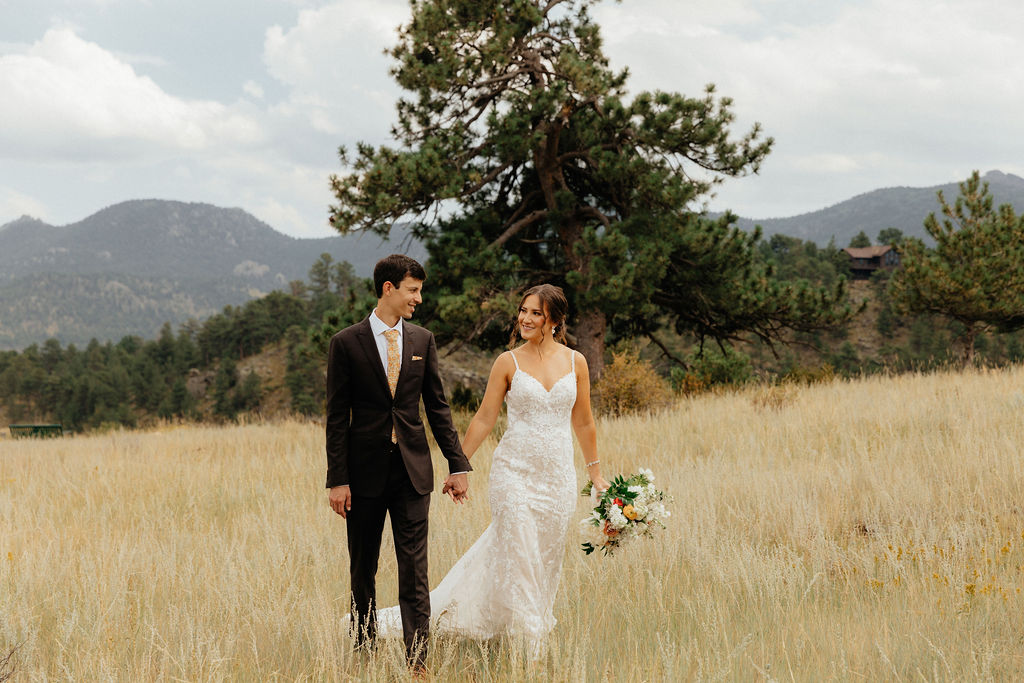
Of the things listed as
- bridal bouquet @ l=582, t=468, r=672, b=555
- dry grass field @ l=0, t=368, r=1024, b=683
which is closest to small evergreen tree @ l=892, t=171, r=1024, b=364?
Result: dry grass field @ l=0, t=368, r=1024, b=683

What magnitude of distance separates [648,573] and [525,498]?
1481mm

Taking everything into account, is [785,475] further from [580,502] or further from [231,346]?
[231,346]

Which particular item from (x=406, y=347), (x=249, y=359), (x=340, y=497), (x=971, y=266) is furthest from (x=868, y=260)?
(x=340, y=497)

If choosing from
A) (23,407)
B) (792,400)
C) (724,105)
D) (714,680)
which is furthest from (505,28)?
(23,407)

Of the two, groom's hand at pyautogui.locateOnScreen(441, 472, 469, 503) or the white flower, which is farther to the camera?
the white flower

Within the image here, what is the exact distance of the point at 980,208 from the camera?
70.6ft

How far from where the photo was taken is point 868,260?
118 meters

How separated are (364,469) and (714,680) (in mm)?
1900

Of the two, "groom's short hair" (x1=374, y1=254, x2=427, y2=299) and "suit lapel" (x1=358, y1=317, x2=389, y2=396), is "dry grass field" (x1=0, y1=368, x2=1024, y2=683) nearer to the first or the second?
"suit lapel" (x1=358, y1=317, x2=389, y2=396)

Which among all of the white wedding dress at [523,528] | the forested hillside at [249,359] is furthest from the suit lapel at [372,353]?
the forested hillside at [249,359]

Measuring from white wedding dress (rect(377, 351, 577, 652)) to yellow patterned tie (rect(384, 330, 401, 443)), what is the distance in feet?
2.20

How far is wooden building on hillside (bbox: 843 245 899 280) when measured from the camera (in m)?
113

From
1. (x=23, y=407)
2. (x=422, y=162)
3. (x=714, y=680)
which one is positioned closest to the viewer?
(x=714, y=680)

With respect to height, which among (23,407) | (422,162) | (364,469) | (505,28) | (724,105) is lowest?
(23,407)
